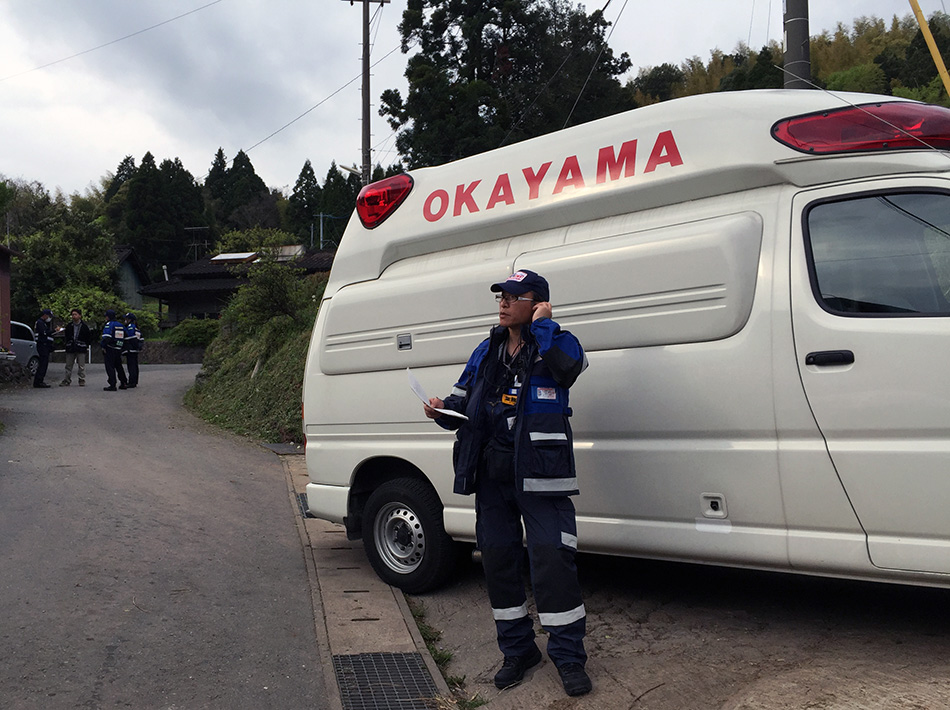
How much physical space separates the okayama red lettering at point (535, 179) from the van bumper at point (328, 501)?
236cm

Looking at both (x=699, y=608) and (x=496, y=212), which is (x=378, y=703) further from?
(x=496, y=212)

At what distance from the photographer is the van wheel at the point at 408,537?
553cm

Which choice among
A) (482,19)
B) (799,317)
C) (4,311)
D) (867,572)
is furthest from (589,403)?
(482,19)

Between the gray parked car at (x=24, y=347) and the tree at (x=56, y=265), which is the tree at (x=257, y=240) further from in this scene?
the tree at (x=56, y=265)

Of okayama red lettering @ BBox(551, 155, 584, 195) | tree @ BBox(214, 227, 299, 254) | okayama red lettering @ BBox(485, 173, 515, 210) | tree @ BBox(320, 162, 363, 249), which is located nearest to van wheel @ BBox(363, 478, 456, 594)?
okayama red lettering @ BBox(485, 173, 515, 210)

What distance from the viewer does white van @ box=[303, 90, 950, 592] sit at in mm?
3680

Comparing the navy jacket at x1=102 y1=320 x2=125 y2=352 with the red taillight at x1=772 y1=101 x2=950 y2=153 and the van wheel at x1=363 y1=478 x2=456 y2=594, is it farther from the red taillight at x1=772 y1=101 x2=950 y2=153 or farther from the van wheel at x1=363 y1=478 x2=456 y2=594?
the red taillight at x1=772 y1=101 x2=950 y2=153

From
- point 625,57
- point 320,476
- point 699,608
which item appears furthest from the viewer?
point 625,57

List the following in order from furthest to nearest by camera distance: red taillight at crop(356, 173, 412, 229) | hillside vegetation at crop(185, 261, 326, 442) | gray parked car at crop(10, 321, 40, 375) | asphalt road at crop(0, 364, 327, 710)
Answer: gray parked car at crop(10, 321, 40, 375)
hillside vegetation at crop(185, 261, 326, 442)
red taillight at crop(356, 173, 412, 229)
asphalt road at crop(0, 364, 327, 710)

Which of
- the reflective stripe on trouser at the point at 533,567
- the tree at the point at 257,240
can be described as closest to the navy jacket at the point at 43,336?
the tree at the point at 257,240

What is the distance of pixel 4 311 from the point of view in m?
27.4

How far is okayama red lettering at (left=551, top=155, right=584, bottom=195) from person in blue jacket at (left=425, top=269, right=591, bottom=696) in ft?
3.41

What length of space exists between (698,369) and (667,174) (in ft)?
3.52

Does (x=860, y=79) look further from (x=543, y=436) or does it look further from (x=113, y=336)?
(x=113, y=336)
